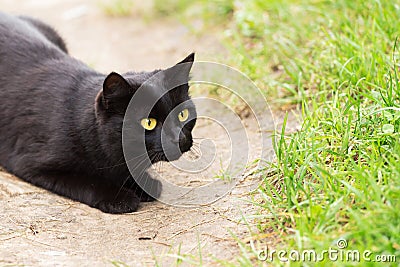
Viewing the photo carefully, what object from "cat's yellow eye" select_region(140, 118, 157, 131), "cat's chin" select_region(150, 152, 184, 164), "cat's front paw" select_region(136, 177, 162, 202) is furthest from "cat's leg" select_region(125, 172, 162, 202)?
"cat's yellow eye" select_region(140, 118, 157, 131)

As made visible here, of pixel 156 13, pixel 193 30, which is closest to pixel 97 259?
pixel 193 30

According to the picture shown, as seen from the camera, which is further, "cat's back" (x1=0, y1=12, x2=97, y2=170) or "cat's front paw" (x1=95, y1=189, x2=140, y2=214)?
"cat's back" (x1=0, y1=12, x2=97, y2=170)

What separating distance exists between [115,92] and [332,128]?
3.38 feet

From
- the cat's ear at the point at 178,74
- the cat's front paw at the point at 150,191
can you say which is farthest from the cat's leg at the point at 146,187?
the cat's ear at the point at 178,74

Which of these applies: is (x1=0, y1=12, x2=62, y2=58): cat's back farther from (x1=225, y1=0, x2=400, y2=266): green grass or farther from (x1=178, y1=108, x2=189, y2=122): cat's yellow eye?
(x1=225, y1=0, x2=400, y2=266): green grass

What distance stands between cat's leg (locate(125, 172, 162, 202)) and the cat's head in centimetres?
24

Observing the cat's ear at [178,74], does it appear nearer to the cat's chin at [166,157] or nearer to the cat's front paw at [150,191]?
the cat's chin at [166,157]

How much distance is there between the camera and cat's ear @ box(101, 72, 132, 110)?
2436 mm

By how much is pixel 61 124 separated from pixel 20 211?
1.68 feet

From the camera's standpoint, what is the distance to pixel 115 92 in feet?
8.19

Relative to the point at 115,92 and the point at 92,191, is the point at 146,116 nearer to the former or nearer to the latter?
the point at 115,92

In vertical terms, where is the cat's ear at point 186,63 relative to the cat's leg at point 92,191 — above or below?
above

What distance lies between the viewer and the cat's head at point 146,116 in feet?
8.23

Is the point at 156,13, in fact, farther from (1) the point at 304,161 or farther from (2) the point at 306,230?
(2) the point at 306,230
